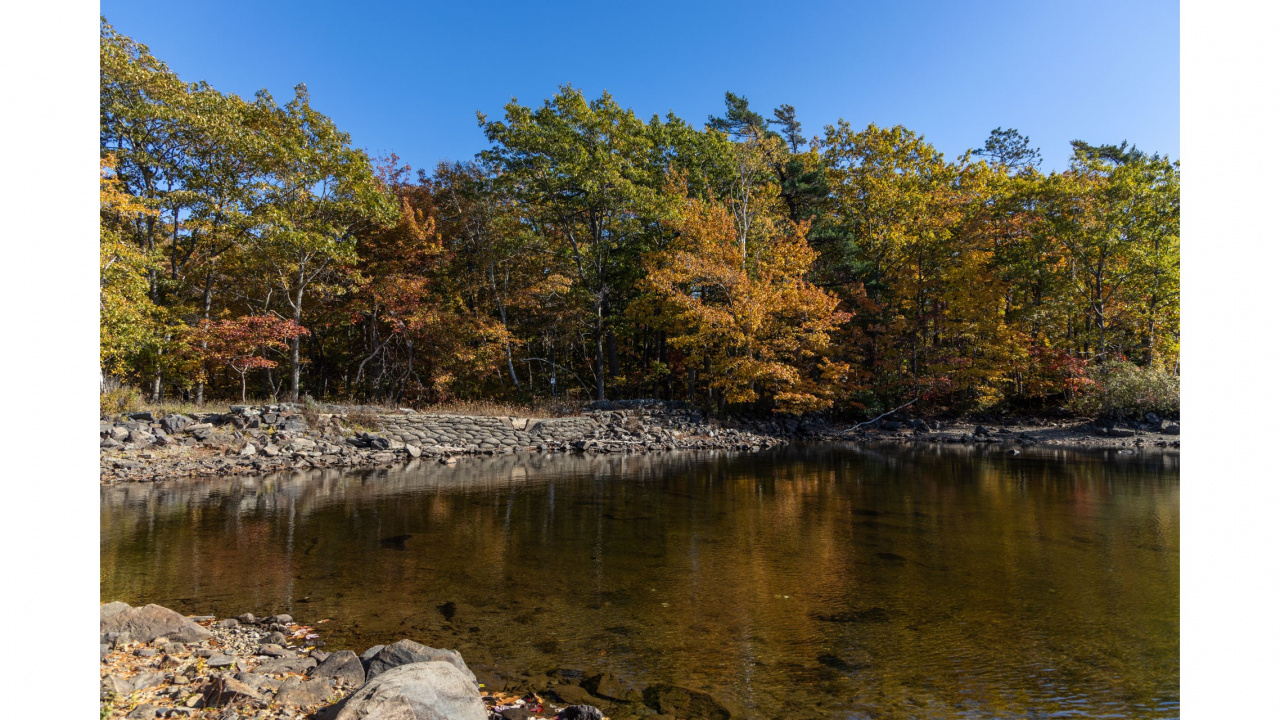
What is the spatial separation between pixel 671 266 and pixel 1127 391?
51.9 ft

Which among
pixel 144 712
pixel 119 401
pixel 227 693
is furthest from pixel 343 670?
pixel 119 401

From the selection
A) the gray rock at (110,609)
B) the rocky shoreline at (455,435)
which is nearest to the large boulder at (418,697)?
the gray rock at (110,609)

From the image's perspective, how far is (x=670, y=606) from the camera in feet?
16.8

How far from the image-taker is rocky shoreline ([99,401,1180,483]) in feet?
41.7

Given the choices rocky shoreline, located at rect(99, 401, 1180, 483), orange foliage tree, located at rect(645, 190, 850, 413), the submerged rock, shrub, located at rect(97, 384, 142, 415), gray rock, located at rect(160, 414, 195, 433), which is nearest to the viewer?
the submerged rock

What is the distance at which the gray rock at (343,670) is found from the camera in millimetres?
3394

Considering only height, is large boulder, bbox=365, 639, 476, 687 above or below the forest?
below

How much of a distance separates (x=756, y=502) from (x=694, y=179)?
17.9 metres

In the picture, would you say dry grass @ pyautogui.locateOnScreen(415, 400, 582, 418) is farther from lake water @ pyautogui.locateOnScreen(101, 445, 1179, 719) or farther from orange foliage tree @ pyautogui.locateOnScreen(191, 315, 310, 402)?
lake water @ pyautogui.locateOnScreen(101, 445, 1179, 719)

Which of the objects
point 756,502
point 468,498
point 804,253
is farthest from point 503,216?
point 756,502

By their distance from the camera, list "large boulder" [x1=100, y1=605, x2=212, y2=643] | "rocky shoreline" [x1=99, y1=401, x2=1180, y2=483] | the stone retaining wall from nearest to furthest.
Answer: "large boulder" [x1=100, y1=605, x2=212, y2=643], "rocky shoreline" [x1=99, y1=401, x2=1180, y2=483], the stone retaining wall

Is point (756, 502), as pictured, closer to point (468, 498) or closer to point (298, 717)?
point (468, 498)

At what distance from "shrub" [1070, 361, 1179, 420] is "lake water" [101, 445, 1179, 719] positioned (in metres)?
10.8

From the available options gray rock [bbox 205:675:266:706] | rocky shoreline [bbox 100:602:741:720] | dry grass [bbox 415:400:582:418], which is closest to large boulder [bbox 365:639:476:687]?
rocky shoreline [bbox 100:602:741:720]
